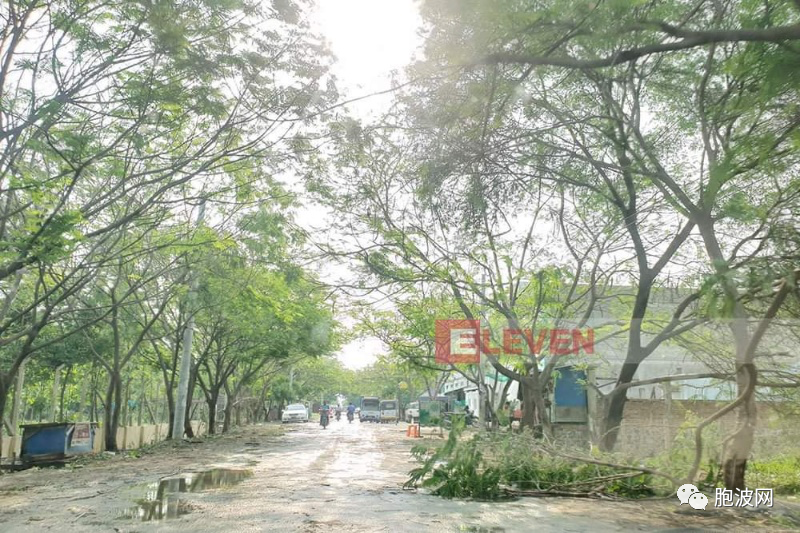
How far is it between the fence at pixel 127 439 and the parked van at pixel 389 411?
113 ft

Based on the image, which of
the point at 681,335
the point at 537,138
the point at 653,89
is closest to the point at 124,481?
the point at 537,138

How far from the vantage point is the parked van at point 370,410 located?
63.9m

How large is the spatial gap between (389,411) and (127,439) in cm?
4384

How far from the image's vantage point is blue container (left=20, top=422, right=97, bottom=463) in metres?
16.2

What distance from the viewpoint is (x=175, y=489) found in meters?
9.52

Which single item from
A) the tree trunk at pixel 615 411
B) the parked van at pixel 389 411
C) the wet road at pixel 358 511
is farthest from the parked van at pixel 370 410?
the tree trunk at pixel 615 411

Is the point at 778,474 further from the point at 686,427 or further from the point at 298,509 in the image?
the point at 298,509

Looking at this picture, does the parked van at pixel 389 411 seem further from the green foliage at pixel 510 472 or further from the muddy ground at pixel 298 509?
the green foliage at pixel 510 472

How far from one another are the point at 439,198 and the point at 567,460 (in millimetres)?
4155

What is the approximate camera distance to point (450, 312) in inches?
685

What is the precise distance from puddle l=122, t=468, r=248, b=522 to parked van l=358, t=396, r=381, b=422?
171 feet

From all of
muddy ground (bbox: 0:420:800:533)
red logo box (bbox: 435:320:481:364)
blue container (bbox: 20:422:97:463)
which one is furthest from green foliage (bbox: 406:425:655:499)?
blue container (bbox: 20:422:97:463)

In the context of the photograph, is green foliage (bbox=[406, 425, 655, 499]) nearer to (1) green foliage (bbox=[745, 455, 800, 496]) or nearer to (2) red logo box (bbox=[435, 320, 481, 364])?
(1) green foliage (bbox=[745, 455, 800, 496])

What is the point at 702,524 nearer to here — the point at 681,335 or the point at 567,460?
the point at 567,460
